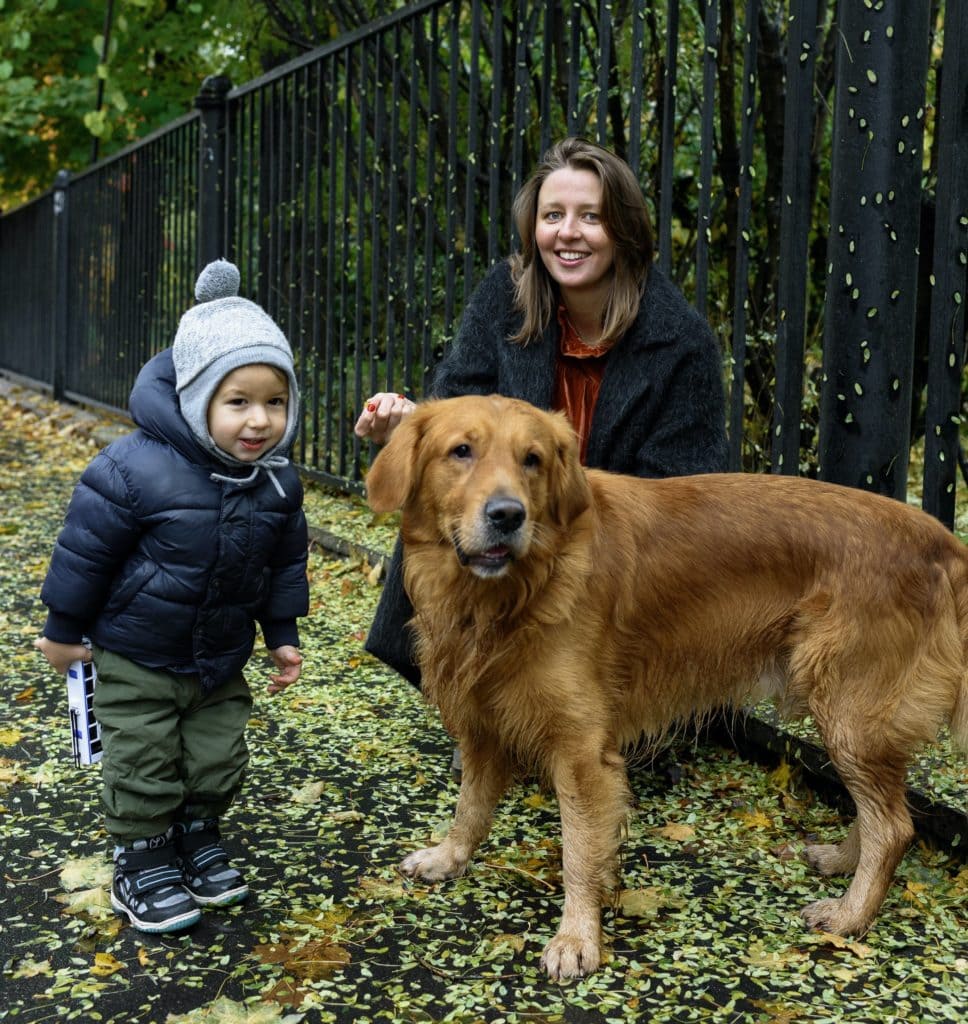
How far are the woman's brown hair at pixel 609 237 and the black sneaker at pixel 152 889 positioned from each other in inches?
72.8

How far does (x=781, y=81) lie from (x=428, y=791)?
11.7ft

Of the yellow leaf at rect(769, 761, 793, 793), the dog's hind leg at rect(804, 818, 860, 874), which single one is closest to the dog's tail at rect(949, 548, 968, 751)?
the dog's hind leg at rect(804, 818, 860, 874)

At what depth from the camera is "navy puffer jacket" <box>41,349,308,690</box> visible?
2648 millimetres

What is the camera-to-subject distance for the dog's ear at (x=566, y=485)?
2.71 m

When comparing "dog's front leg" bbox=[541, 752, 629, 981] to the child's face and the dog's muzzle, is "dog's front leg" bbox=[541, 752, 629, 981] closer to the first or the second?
the dog's muzzle

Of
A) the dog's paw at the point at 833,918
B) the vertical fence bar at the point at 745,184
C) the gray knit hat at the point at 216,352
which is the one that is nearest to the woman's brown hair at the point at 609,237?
the vertical fence bar at the point at 745,184

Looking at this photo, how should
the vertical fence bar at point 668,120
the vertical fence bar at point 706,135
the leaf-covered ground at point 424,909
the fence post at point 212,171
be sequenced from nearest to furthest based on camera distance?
the leaf-covered ground at point 424,909, the vertical fence bar at point 706,135, the vertical fence bar at point 668,120, the fence post at point 212,171

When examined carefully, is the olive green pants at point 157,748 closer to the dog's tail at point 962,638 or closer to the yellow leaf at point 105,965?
the yellow leaf at point 105,965

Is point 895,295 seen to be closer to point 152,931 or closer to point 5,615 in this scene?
point 152,931

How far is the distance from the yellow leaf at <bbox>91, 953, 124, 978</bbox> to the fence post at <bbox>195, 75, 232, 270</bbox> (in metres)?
6.22

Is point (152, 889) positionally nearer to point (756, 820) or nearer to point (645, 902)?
point (645, 902)

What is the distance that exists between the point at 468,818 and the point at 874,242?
1.96m

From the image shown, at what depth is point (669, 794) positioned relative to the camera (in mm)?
3529

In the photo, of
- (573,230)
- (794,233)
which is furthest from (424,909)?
(794,233)
